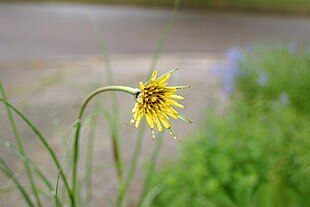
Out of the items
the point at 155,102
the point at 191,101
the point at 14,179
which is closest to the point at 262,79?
the point at 191,101

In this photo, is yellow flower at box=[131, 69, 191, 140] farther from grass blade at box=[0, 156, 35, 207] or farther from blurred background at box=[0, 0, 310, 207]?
blurred background at box=[0, 0, 310, 207]

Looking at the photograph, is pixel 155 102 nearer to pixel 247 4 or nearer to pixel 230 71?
pixel 230 71

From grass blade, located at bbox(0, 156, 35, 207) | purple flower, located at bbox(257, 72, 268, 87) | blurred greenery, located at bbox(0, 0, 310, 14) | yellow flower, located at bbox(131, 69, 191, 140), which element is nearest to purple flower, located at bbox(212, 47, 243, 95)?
purple flower, located at bbox(257, 72, 268, 87)

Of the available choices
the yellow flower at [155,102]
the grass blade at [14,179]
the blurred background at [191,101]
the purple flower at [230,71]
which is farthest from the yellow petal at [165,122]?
the purple flower at [230,71]

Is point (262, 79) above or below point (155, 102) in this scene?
above

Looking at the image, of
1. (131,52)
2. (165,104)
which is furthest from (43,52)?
(165,104)

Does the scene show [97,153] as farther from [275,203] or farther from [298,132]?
[275,203]

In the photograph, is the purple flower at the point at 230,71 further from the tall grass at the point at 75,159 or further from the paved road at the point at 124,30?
the paved road at the point at 124,30
